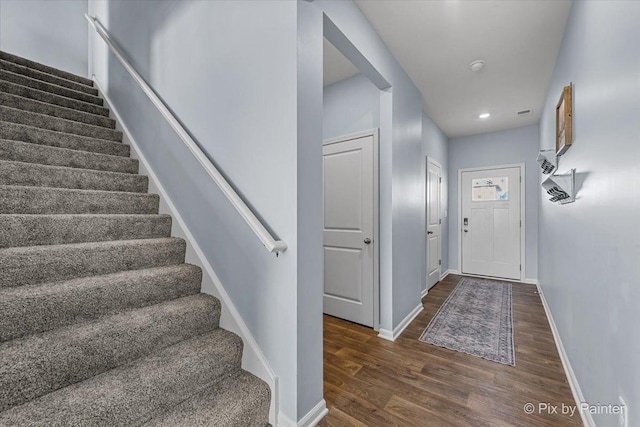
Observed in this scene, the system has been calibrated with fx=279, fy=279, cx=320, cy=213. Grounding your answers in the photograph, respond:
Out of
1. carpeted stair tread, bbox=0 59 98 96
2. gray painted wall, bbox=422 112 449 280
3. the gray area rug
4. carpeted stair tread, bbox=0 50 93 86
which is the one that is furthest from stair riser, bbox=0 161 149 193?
gray painted wall, bbox=422 112 449 280

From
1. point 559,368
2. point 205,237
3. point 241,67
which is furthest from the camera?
point 559,368

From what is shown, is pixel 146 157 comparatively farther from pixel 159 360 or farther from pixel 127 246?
pixel 159 360

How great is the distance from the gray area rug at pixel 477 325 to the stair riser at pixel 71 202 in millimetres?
2619

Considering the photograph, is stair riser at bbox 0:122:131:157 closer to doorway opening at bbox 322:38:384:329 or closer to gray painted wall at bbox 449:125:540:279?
doorway opening at bbox 322:38:384:329

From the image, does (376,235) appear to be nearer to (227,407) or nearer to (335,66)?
(335,66)

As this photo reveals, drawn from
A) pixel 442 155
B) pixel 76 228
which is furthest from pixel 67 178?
pixel 442 155

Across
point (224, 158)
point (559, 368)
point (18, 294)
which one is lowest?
point (559, 368)

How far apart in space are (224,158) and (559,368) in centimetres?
282

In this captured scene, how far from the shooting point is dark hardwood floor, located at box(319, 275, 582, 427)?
156cm

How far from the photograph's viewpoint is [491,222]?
16.2 feet

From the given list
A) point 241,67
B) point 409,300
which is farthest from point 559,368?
point 241,67

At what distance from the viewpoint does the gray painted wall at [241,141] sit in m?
1.44

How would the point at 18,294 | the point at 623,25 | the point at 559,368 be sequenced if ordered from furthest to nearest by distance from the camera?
the point at 559,368 < the point at 18,294 < the point at 623,25

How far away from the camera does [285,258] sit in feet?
4.72
